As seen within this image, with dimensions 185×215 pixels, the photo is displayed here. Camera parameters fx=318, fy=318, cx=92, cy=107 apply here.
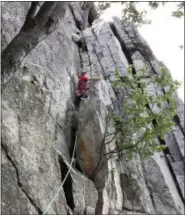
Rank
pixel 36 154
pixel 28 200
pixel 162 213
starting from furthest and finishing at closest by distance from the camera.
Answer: pixel 162 213
pixel 36 154
pixel 28 200

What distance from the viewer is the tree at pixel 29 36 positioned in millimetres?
5117

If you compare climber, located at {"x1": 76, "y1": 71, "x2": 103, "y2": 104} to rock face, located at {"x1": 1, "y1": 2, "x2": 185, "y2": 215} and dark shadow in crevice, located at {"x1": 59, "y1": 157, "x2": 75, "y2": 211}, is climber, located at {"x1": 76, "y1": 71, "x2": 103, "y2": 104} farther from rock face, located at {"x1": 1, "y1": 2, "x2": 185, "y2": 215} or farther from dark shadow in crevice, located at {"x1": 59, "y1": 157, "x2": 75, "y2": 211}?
dark shadow in crevice, located at {"x1": 59, "y1": 157, "x2": 75, "y2": 211}

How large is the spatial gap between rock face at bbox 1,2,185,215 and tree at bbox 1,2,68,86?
77.5 inches

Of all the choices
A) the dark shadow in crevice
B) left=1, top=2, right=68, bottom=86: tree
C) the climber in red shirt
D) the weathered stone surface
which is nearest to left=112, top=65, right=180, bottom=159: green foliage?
the weathered stone surface

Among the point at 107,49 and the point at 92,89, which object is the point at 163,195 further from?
the point at 107,49

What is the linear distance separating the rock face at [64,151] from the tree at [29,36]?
77.5 inches

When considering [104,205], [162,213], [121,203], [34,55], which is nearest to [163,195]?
[162,213]

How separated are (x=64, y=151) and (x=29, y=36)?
172 inches

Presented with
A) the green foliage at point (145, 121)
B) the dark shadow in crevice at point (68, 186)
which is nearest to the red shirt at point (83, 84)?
the green foliage at point (145, 121)

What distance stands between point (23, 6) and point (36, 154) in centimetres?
803

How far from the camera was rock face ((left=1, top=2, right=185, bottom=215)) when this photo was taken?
6.61m

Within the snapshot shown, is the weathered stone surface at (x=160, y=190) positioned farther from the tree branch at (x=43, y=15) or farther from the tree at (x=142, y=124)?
the tree branch at (x=43, y=15)

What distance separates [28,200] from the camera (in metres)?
6.24

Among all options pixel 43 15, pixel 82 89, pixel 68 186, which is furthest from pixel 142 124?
pixel 43 15
